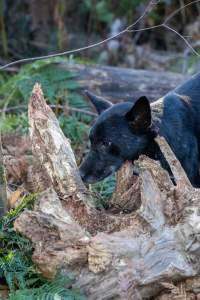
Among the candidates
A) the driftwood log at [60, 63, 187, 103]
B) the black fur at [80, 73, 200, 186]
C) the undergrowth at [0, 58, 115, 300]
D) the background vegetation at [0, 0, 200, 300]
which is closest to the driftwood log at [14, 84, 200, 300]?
the undergrowth at [0, 58, 115, 300]

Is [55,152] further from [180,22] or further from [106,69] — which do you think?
[180,22]

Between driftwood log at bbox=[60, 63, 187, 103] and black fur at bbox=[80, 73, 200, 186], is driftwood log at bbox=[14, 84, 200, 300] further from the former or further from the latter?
driftwood log at bbox=[60, 63, 187, 103]

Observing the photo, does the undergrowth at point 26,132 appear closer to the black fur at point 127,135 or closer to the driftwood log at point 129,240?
the driftwood log at point 129,240

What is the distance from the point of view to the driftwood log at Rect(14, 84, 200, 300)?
3797 millimetres

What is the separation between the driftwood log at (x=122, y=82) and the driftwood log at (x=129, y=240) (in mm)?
3356

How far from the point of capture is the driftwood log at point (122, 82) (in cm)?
754

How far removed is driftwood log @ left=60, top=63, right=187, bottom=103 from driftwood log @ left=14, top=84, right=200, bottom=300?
3.36 meters

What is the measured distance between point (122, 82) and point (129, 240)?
4.00 metres

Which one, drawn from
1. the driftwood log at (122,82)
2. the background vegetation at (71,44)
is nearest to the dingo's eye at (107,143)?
the background vegetation at (71,44)

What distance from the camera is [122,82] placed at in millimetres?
7672

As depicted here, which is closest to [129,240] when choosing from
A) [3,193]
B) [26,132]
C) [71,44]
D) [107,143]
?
[3,193]

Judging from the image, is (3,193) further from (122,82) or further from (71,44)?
(71,44)

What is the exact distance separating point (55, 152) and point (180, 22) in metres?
7.66

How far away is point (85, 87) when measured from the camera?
7672mm
